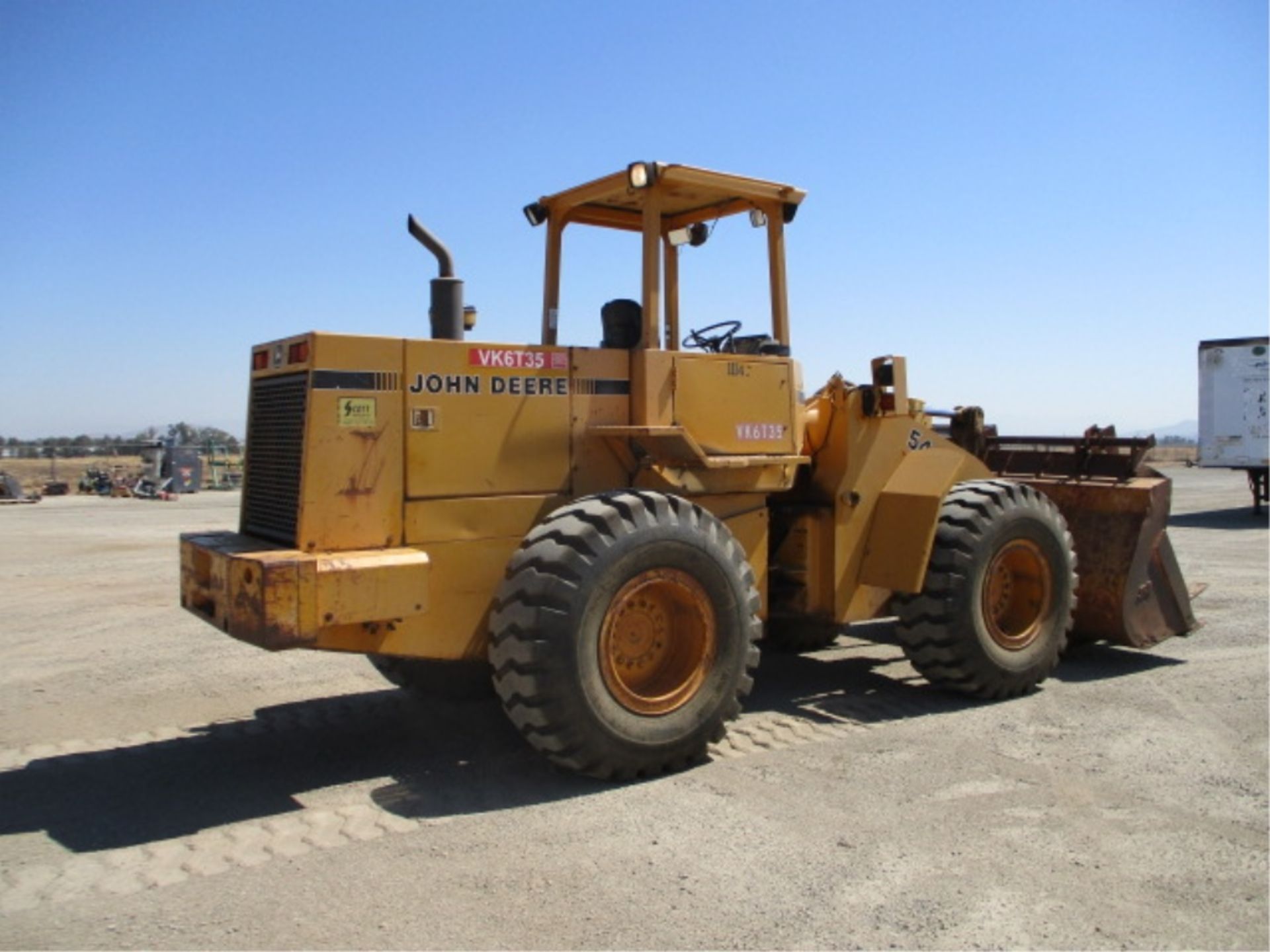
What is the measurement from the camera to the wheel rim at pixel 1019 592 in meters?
7.18

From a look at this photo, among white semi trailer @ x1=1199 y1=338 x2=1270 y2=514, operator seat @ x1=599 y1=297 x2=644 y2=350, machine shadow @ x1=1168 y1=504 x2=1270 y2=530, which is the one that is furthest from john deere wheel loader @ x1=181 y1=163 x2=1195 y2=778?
white semi trailer @ x1=1199 y1=338 x2=1270 y2=514

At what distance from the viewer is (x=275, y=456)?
18.2 feet

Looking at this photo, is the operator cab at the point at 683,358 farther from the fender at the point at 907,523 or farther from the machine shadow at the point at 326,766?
the machine shadow at the point at 326,766

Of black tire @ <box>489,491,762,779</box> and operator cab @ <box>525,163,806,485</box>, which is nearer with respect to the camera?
black tire @ <box>489,491,762,779</box>

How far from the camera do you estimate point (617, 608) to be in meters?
5.28

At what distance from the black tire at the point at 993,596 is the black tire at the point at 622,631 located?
1.59 metres

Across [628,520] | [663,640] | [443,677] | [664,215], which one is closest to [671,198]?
[664,215]

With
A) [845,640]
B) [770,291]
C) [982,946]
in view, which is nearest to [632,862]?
[982,946]

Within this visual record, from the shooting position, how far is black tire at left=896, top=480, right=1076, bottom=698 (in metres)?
6.77

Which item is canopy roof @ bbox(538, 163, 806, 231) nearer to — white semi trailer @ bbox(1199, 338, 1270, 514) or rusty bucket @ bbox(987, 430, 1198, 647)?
rusty bucket @ bbox(987, 430, 1198, 647)

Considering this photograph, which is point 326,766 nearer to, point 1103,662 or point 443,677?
point 443,677

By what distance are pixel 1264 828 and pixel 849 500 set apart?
2.99 meters

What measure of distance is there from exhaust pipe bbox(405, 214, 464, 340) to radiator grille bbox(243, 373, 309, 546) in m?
0.86

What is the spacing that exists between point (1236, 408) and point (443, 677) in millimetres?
20635
